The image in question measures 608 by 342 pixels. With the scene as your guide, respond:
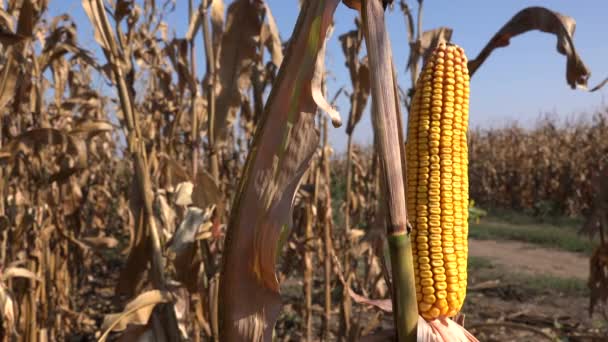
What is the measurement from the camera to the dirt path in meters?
6.95

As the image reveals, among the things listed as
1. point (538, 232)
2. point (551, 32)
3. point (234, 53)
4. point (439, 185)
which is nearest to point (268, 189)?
point (439, 185)

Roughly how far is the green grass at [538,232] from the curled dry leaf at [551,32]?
6447 millimetres

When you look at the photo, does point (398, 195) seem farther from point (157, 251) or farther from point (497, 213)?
point (497, 213)

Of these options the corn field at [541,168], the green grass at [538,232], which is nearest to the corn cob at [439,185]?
the green grass at [538,232]

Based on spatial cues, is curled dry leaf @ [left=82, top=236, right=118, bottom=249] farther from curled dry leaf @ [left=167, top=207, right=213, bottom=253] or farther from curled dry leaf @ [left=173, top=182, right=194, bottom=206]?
curled dry leaf @ [left=167, top=207, right=213, bottom=253]

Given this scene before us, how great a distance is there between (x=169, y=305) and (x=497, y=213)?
1309 cm

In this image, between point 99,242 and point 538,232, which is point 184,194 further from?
point 538,232

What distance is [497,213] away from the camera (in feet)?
44.4

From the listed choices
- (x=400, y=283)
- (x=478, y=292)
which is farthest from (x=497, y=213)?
(x=400, y=283)

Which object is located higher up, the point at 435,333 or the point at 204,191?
the point at 204,191

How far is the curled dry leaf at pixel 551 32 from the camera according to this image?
1308 millimetres

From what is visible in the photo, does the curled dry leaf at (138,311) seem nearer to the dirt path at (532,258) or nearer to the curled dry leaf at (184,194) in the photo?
the curled dry leaf at (184,194)

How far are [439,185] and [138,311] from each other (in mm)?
1161

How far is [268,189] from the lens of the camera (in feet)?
2.96
